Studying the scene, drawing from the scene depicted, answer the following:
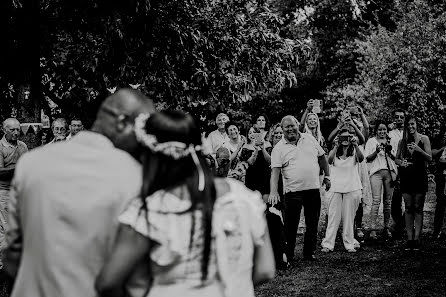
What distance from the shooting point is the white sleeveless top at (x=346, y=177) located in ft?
32.5

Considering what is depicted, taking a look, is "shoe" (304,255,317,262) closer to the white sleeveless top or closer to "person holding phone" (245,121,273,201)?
"person holding phone" (245,121,273,201)

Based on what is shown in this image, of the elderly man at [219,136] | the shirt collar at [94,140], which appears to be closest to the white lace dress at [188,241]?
the shirt collar at [94,140]

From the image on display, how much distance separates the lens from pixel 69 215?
2.92 m

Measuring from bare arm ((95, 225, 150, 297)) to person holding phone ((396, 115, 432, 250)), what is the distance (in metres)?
7.33

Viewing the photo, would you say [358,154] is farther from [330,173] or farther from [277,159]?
[277,159]

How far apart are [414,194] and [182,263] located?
24.1ft

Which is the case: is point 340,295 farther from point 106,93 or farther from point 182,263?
point 106,93

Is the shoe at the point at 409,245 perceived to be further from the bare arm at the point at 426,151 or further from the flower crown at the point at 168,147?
the flower crown at the point at 168,147

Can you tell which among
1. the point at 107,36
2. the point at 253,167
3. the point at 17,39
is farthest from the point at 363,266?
the point at 17,39

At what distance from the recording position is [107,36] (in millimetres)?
11203

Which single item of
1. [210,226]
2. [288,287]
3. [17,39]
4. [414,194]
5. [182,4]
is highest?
[182,4]

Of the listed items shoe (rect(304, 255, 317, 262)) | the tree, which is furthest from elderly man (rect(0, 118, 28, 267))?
the tree

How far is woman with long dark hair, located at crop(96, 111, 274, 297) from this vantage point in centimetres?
277

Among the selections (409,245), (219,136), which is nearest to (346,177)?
(409,245)
